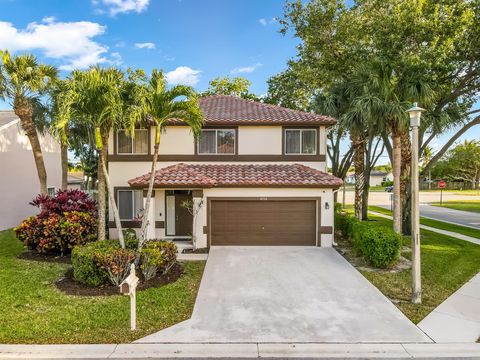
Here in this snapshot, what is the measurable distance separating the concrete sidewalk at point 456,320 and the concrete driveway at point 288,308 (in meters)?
0.39

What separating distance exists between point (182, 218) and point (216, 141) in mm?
4241

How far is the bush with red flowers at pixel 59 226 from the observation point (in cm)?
1189

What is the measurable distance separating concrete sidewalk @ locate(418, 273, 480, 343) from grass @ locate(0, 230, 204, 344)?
5645 mm

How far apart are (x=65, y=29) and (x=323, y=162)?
48.7ft

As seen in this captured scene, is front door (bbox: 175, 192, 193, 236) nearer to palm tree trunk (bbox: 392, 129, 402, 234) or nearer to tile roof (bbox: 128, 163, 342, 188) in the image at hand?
tile roof (bbox: 128, 163, 342, 188)

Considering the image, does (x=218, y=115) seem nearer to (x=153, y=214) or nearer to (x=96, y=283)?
(x=153, y=214)

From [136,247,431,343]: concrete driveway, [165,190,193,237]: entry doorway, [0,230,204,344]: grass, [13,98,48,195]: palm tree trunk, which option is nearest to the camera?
[0,230,204,344]: grass

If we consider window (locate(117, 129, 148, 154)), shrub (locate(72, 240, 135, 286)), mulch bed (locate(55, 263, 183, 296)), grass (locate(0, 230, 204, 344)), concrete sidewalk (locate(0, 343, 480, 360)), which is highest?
window (locate(117, 129, 148, 154))

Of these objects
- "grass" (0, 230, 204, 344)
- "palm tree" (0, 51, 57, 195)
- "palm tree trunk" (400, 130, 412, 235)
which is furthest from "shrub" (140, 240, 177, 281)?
"palm tree trunk" (400, 130, 412, 235)

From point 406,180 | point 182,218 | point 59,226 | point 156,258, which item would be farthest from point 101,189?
point 406,180

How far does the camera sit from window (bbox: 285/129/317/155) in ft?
51.3

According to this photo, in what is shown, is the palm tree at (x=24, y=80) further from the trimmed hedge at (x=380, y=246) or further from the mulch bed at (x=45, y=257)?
the trimmed hedge at (x=380, y=246)

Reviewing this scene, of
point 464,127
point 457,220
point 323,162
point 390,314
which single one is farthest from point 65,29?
point 457,220

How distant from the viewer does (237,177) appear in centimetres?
1410
